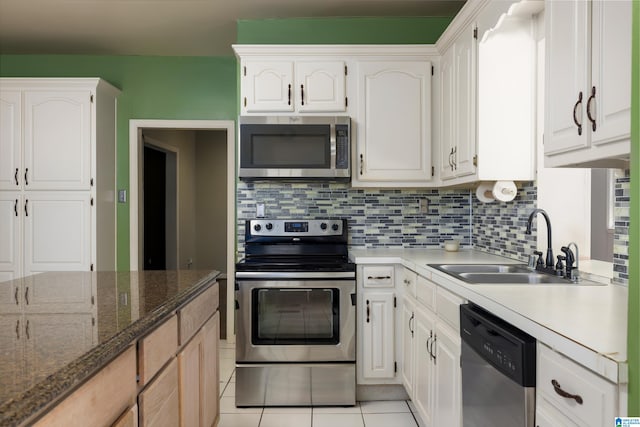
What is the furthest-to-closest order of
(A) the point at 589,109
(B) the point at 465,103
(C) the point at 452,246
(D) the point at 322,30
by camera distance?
(D) the point at 322,30, (C) the point at 452,246, (B) the point at 465,103, (A) the point at 589,109

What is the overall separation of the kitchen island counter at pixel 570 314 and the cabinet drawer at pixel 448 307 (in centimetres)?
4

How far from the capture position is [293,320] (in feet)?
9.21

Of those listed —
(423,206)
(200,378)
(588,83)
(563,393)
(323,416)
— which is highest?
(588,83)

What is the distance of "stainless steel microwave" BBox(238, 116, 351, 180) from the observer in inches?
119

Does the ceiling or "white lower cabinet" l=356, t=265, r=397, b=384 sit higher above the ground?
the ceiling

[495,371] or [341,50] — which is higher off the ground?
[341,50]

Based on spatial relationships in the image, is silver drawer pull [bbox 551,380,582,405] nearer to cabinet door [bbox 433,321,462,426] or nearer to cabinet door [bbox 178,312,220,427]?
cabinet door [bbox 433,321,462,426]

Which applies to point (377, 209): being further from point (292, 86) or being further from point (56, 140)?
point (56, 140)

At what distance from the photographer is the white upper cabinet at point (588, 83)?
1213mm

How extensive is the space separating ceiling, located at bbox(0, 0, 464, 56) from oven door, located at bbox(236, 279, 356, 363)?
1827 mm

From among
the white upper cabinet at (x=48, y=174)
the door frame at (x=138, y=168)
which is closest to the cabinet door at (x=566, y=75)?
the door frame at (x=138, y=168)

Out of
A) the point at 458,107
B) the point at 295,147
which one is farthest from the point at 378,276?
the point at 458,107

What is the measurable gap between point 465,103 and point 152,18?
7.39 ft

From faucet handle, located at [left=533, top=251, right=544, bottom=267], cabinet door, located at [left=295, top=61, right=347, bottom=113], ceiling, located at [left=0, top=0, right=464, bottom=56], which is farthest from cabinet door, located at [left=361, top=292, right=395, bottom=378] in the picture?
ceiling, located at [left=0, top=0, right=464, bottom=56]
